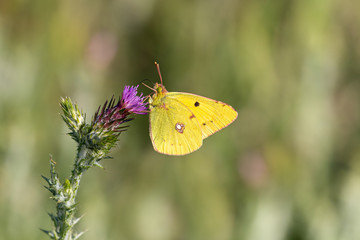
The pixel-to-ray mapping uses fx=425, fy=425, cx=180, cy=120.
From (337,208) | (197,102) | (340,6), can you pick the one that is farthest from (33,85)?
(340,6)

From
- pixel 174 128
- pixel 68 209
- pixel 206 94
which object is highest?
pixel 206 94

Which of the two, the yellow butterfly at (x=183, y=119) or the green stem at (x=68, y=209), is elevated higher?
the yellow butterfly at (x=183, y=119)

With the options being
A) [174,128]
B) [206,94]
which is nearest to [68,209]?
[174,128]

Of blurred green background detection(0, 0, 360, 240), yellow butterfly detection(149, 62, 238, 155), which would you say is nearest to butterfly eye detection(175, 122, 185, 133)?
yellow butterfly detection(149, 62, 238, 155)

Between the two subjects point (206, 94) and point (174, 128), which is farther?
point (206, 94)

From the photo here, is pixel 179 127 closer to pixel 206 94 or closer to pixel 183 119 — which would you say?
pixel 183 119

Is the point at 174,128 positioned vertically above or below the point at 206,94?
below

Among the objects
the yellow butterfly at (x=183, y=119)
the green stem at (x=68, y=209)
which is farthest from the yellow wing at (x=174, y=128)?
the green stem at (x=68, y=209)

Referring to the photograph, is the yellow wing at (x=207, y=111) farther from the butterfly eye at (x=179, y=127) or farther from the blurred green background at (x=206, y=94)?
the blurred green background at (x=206, y=94)
